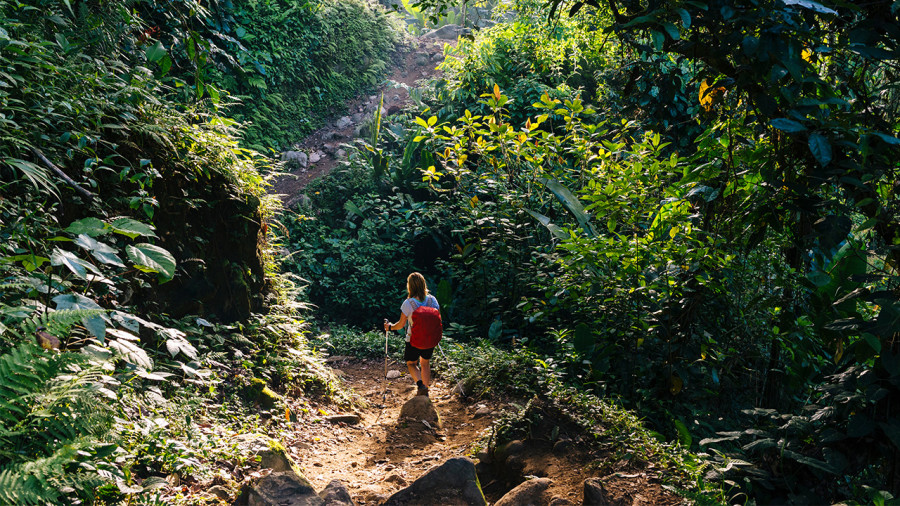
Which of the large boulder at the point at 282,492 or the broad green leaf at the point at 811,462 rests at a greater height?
the broad green leaf at the point at 811,462

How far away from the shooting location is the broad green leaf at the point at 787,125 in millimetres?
2252

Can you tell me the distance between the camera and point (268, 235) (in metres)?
6.09

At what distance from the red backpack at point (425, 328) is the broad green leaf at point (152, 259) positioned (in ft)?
11.5

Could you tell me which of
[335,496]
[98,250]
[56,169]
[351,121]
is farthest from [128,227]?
[351,121]

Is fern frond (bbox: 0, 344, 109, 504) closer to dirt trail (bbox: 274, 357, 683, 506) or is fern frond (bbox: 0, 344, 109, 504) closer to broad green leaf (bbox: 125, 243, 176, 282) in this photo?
broad green leaf (bbox: 125, 243, 176, 282)

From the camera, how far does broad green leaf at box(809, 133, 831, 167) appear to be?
2.26m

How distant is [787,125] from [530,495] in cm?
221

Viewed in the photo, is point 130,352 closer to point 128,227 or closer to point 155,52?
point 128,227

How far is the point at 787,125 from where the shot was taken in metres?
2.27

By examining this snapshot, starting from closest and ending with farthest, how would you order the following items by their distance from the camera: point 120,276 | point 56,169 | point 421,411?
1. point 56,169
2. point 120,276
3. point 421,411

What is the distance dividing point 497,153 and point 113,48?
476cm

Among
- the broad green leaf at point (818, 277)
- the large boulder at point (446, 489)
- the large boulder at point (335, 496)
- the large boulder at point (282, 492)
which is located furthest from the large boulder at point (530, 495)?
the broad green leaf at point (818, 277)

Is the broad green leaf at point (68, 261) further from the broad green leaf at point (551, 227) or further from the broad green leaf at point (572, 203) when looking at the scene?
the broad green leaf at point (572, 203)

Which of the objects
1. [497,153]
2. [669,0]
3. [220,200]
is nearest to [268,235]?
[220,200]
